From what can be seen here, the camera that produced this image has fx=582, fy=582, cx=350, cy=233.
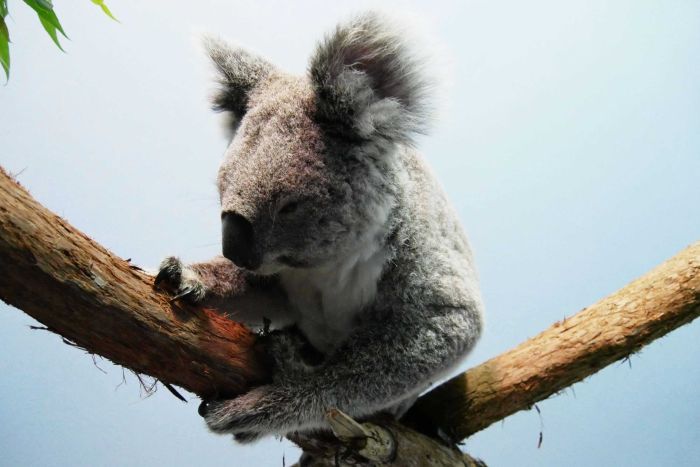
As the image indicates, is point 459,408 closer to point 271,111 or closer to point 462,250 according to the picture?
point 462,250

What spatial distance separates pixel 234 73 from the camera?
204 centimetres

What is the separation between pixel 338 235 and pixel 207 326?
1.49 feet

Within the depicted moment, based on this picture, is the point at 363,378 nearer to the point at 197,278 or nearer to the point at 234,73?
the point at 197,278

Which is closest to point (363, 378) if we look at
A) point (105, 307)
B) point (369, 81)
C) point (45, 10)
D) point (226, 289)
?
point (226, 289)

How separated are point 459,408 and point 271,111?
1.37m

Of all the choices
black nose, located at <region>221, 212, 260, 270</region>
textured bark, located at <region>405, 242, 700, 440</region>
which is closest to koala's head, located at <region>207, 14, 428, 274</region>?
black nose, located at <region>221, 212, 260, 270</region>

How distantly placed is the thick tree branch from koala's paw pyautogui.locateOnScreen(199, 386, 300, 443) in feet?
0.15

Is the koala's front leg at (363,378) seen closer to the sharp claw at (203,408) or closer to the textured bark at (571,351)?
the sharp claw at (203,408)

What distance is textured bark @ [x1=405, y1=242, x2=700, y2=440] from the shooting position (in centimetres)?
218

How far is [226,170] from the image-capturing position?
1708 millimetres

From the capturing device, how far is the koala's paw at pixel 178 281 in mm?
1622

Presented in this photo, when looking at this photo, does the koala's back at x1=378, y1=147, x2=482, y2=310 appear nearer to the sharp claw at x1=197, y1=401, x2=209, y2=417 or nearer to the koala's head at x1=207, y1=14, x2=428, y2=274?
the koala's head at x1=207, y1=14, x2=428, y2=274

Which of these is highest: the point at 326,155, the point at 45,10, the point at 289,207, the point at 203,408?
the point at 45,10

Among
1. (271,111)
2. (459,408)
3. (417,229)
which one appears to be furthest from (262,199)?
(459,408)
